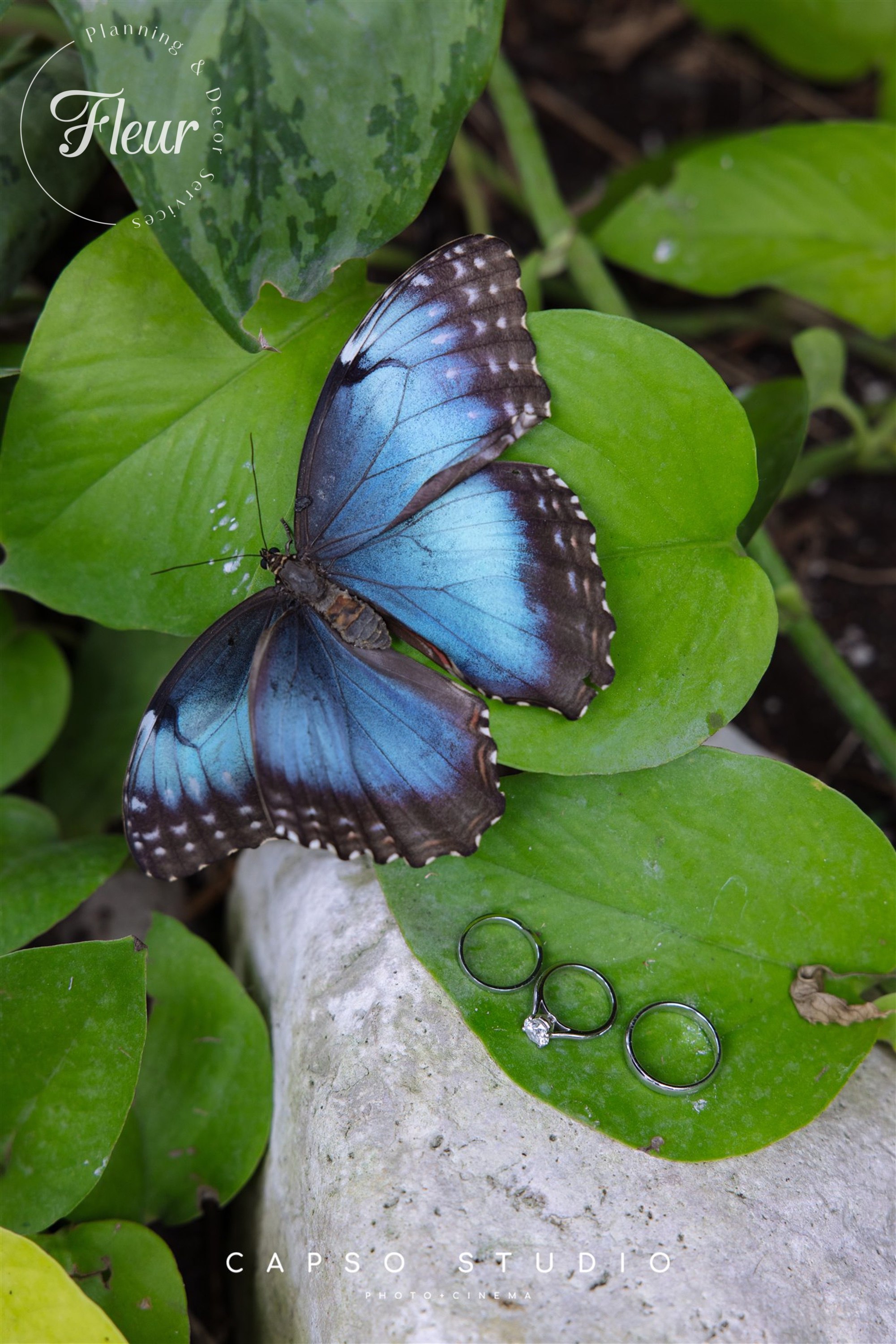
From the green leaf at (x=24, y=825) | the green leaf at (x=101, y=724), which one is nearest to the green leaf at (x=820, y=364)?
the green leaf at (x=101, y=724)

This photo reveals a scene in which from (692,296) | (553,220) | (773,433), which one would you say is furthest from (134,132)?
(692,296)

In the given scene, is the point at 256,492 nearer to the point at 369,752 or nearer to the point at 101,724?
the point at 369,752

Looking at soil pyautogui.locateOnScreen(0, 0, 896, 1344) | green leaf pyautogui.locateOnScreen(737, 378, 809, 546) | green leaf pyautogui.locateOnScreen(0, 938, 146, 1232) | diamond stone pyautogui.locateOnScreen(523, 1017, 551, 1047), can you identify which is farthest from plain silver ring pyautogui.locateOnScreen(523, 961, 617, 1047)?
soil pyautogui.locateOnScreen(0, 0, 896, 1344)

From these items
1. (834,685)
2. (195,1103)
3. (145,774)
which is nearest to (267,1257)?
(195,1103)

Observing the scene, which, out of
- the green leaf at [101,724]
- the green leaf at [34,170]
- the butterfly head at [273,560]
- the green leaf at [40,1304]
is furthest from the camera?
the green leaf at [101,724]

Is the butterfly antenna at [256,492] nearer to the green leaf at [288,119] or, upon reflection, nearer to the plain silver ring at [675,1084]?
the green leaf at [288,119]

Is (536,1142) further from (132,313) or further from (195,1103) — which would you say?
(132,313)

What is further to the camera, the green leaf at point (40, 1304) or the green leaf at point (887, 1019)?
the green leaf at point (887, 1019)
